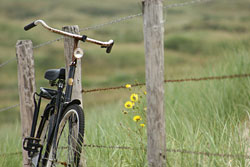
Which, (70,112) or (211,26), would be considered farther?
(211,26)

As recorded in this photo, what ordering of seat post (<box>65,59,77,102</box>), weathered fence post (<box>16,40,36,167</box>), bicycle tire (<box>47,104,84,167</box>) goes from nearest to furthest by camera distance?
bicycle tire (<box>47,104,84,167</box>), seat post (<box>65,59,77,102</box>), weathered fence post (<box>16,40,36,167</box>)

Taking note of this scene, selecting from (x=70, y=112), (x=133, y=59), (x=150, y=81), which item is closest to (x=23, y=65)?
(x=70, y=112)

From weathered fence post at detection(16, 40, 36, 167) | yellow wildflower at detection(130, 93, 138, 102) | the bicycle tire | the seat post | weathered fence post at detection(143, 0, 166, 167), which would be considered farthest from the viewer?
weathered fence post at detection(16, 40, 36, 167)

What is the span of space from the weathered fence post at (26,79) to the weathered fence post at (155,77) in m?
1.96

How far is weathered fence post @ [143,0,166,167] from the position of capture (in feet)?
9.76

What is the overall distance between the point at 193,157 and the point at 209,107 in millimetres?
2162

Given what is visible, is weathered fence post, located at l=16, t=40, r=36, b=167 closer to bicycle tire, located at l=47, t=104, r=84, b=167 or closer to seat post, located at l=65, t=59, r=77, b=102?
bicycle tire, located at l=47, t=104, r=84, b=167

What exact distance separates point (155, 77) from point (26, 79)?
2.06m

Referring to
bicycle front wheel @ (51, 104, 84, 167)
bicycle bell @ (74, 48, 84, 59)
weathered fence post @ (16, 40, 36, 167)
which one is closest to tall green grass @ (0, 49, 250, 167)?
bicycle front wheel @ (51, 104, 84, 167)

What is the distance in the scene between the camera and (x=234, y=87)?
5582 mm

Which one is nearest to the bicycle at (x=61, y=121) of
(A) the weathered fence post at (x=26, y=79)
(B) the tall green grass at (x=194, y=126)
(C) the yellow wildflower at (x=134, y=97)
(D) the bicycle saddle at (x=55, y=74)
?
(D) the bicycle saddle at (x=55, y=74)

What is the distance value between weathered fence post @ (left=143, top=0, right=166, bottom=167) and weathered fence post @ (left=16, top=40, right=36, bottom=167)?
6.43 ft

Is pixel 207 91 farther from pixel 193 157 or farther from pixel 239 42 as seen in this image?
pixel 193 157

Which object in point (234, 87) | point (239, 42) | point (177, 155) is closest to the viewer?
point (177, 155)
